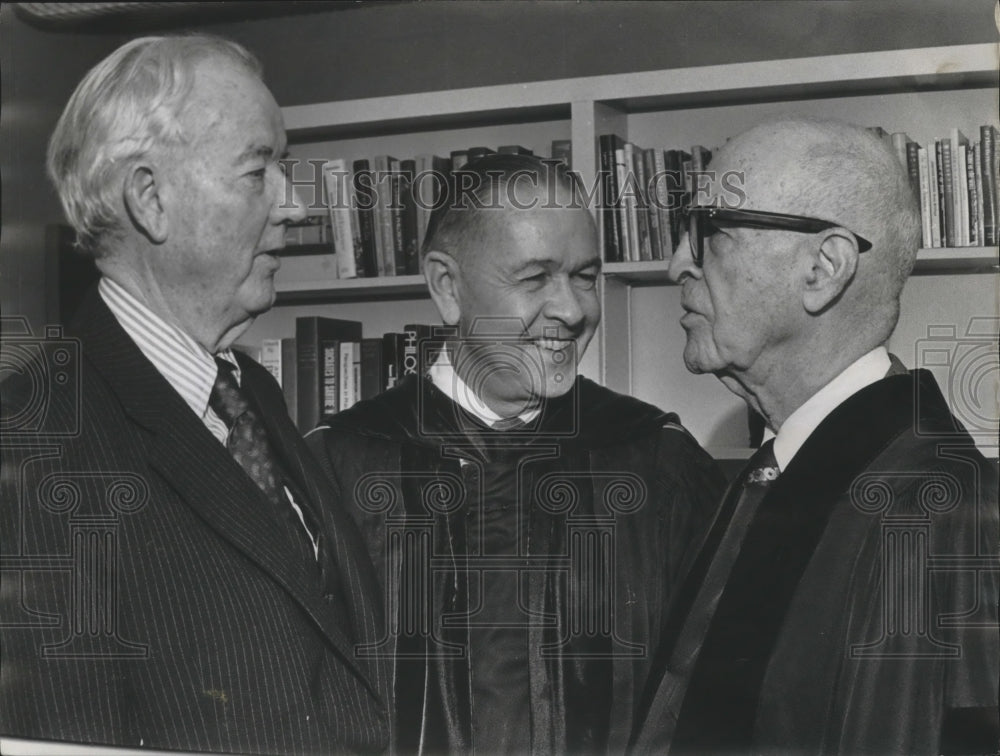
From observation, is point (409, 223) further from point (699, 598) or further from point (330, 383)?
point (699, 598)

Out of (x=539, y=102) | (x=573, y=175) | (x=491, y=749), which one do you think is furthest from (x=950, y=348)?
(x=491, y=749)

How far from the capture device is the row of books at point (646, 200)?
53.9 inches

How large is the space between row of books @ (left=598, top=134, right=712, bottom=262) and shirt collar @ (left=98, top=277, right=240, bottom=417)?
1.86ft

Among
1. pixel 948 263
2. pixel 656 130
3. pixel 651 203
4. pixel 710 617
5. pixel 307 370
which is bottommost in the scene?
pixel 710 617

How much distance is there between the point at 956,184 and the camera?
132cm

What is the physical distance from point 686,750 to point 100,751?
76cm

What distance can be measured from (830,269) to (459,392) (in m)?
0.51

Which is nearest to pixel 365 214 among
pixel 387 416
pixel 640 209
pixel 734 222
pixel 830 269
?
pixel 387 416

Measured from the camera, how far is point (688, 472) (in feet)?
4.52

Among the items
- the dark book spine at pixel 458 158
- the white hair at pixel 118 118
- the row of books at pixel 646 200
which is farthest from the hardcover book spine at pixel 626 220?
the white hair at pixel 118 118

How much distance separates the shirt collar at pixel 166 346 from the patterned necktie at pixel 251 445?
23 millimetres

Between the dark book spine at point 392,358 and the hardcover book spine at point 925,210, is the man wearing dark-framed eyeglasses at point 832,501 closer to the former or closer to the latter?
the hardcover book spine at point 925,210

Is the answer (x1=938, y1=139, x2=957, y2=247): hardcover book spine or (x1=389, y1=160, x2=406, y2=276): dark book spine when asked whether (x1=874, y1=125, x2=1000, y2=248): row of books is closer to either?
(x1=938, y1=139, x2=957, y2=247): hardcover book spine

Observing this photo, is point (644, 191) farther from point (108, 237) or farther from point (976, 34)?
point (108, 237)
